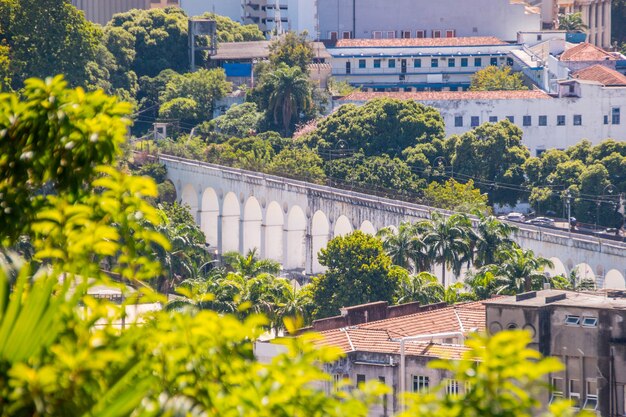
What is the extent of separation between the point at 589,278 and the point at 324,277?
519 inches

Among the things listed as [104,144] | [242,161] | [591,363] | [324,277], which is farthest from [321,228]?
[104,144]

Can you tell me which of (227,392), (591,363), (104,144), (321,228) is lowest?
(321,228)

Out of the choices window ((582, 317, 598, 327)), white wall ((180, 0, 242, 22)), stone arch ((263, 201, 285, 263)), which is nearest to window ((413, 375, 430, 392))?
window ((582, 317, 598, 327))

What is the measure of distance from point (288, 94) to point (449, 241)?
45.3m

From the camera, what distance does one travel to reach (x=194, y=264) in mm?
83000

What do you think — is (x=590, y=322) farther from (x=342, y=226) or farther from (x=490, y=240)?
(x=342, y=226)

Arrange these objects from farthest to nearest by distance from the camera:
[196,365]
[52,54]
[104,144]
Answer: [52,54] < [104,144] < [196,365]

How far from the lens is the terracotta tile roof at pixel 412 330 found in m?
43.9

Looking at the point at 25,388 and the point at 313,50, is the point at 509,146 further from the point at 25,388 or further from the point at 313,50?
the point at 25,388

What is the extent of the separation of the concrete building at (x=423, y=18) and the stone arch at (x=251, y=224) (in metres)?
41.9

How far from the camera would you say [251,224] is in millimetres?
108000

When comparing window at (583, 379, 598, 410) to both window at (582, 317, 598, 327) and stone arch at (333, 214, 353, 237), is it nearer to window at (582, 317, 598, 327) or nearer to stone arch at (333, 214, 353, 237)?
window at (582, 317, 598, 327)

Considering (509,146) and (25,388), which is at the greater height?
(25,388)

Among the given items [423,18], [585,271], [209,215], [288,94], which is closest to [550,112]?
[288,94]
